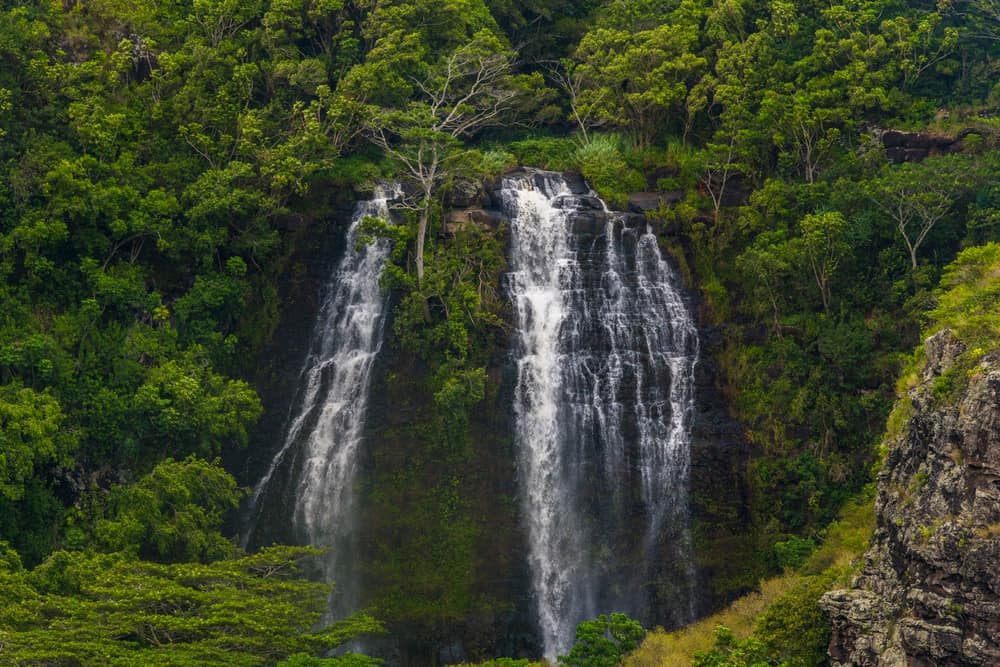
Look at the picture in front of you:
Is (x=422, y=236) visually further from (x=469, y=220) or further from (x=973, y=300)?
(x=973, y=300)

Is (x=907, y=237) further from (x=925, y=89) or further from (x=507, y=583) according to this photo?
(x=507, y=583)

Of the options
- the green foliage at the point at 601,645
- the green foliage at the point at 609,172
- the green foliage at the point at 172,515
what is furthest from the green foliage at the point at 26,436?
the green foliage at the point at 609,172

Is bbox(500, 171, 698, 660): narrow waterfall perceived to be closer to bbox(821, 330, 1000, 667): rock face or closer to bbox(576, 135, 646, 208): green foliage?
bbox(576, 135, 646, 208): green foliage

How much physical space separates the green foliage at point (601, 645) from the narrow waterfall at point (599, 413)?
6.02 metres

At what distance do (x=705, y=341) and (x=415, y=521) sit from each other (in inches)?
396

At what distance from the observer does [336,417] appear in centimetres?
3822

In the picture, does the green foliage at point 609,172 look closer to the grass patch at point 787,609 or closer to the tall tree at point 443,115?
the tall tree at point 443,115

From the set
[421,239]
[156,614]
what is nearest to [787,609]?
[156,614]

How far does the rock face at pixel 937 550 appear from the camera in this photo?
24000mm

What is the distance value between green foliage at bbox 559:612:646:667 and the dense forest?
113 millimetres

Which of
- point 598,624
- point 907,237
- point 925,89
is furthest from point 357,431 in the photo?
point 925,89

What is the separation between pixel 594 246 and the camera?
40.1 metres

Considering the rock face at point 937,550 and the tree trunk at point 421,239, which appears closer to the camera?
the rock face at point 937,550

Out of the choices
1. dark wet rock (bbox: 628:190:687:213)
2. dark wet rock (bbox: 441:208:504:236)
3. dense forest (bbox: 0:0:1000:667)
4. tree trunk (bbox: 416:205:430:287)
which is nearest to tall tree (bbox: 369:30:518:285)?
tree trunk (bbox: 416:205:430:287)
